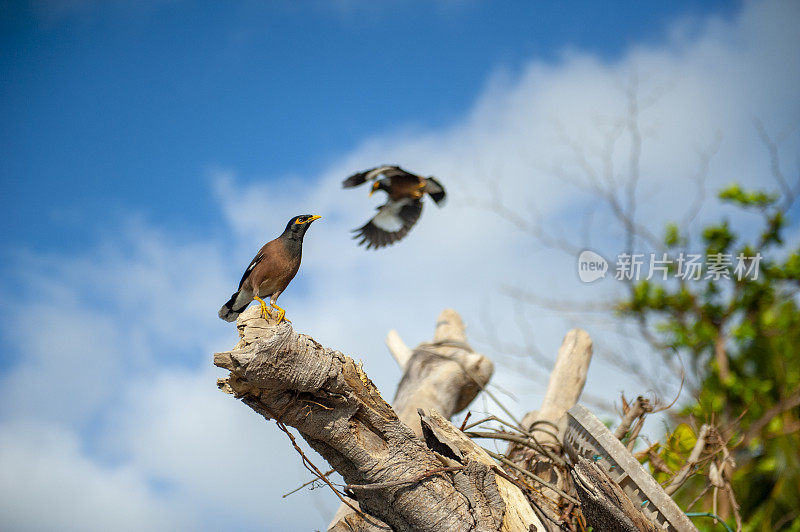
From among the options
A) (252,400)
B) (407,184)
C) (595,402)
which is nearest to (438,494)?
(252,400)

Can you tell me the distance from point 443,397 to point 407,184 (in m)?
1.39

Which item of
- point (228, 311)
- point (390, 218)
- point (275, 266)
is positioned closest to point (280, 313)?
point (275, 266)

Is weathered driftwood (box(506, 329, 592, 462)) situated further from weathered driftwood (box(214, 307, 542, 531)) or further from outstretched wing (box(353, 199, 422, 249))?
weathered driftwood (box(214, 307, 542, 531))

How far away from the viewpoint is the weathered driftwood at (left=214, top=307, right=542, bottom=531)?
1939 mm

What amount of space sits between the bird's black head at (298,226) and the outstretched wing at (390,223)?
1.59 m

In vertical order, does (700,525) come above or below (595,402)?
below

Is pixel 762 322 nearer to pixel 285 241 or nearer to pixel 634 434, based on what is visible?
pixel 634 434

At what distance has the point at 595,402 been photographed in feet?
26.7

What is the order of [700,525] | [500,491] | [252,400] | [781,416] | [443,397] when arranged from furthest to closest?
[781,416] < [700,525] < [443,397] < [500,491] < [252,400]

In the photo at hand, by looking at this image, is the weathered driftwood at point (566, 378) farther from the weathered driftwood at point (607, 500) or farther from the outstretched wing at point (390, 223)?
the weathered driftwood at point (607, 500)

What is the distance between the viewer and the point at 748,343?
846 centimetres

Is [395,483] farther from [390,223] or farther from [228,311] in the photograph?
[390,223]

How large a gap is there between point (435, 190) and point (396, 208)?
0.99 ft

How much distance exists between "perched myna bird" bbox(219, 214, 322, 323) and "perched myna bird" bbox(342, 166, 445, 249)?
1602 mm
